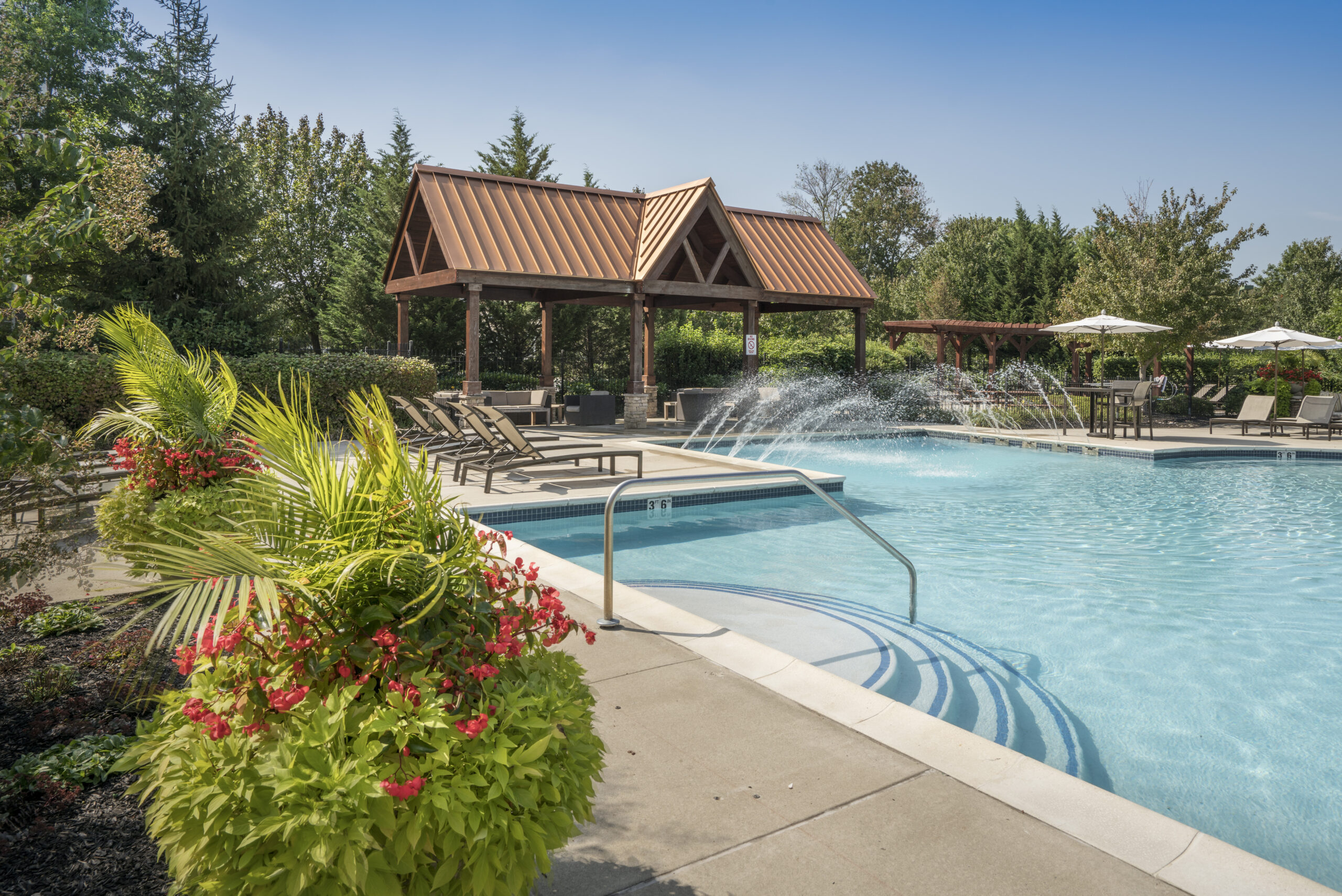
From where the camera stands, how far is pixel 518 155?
30.6 m

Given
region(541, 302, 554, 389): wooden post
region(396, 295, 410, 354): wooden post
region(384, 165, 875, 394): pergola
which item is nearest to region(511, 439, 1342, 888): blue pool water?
region(384, 165, 875, 394): pergola

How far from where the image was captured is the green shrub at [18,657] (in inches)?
149

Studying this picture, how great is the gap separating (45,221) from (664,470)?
834cm

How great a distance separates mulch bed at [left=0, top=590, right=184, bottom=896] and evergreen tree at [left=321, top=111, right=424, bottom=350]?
21.8m

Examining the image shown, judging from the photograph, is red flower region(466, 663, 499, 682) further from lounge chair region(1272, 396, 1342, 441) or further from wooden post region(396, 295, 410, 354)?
lounge chair region(1272, 396, 1342, 441)

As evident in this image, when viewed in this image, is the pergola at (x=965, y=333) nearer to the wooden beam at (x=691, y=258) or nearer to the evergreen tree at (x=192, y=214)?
the wooden beam at (x=691, y=258)

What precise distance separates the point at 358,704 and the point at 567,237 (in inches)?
677

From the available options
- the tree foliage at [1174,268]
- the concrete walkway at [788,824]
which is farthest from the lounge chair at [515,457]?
the tree foliage at [1174,268]

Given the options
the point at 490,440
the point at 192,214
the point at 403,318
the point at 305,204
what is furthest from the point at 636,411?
the point at 305,204

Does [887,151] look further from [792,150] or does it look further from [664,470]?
[664,470]

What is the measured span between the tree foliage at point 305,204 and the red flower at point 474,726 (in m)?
30.3

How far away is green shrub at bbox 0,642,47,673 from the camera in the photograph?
379 centimetres

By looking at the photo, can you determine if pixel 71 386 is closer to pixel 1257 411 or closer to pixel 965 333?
pixel 1257 411

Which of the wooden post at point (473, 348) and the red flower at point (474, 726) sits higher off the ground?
the wooden post at point (473, 348)
